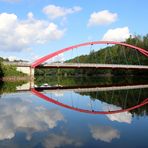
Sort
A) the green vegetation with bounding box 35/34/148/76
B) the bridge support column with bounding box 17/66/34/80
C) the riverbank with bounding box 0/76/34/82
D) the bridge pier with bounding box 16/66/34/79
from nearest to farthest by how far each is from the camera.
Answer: the riverbank with bounding box 0/76/34/82, the bridge support column with bounding box 17/66/34/80, the bridge pier with bounding box 16/66/34/79, the green vegetation with bounding box 35/34/148/76

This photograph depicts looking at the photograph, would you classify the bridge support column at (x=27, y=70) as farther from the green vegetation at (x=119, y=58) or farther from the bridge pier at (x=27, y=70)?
the green vegetation at (x=119, y=58)

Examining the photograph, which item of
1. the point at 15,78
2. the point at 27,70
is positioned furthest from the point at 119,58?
the point at 15,78

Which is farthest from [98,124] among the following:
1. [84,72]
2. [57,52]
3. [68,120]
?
[84,72]

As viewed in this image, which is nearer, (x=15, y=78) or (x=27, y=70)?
(x=15, y=78)

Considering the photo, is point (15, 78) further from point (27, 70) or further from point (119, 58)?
point (119, 58)

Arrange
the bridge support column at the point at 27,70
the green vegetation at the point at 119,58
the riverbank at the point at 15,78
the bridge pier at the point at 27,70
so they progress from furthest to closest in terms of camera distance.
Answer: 1. the green vegetation at the point at 119,58
2. the bridge pier at the point at 27,70
3. the bridge support column at the point at 27,70
4. the riverbank at the point at 15,78

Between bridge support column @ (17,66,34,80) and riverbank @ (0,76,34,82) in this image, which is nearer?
riverbank @ (0,76,34,82)

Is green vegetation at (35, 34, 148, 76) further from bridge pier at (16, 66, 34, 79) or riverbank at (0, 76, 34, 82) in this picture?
riverbank at (0, 76, 34, 82)

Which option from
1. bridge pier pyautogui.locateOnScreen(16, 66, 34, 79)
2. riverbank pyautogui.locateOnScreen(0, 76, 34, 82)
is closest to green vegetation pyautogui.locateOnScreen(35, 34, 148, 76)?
bridge pier pyautogui.locateOnScreen(16, 66, 34, 79)

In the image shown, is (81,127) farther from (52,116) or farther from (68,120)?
(52,116)

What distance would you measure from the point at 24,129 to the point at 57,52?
184ft

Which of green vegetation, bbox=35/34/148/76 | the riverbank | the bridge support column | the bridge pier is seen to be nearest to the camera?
the riverbank

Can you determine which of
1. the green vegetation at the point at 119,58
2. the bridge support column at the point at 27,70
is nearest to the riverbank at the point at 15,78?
the bridge support column at the point at 27,70

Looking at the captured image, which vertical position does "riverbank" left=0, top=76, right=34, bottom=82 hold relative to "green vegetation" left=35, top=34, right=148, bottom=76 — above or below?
below
